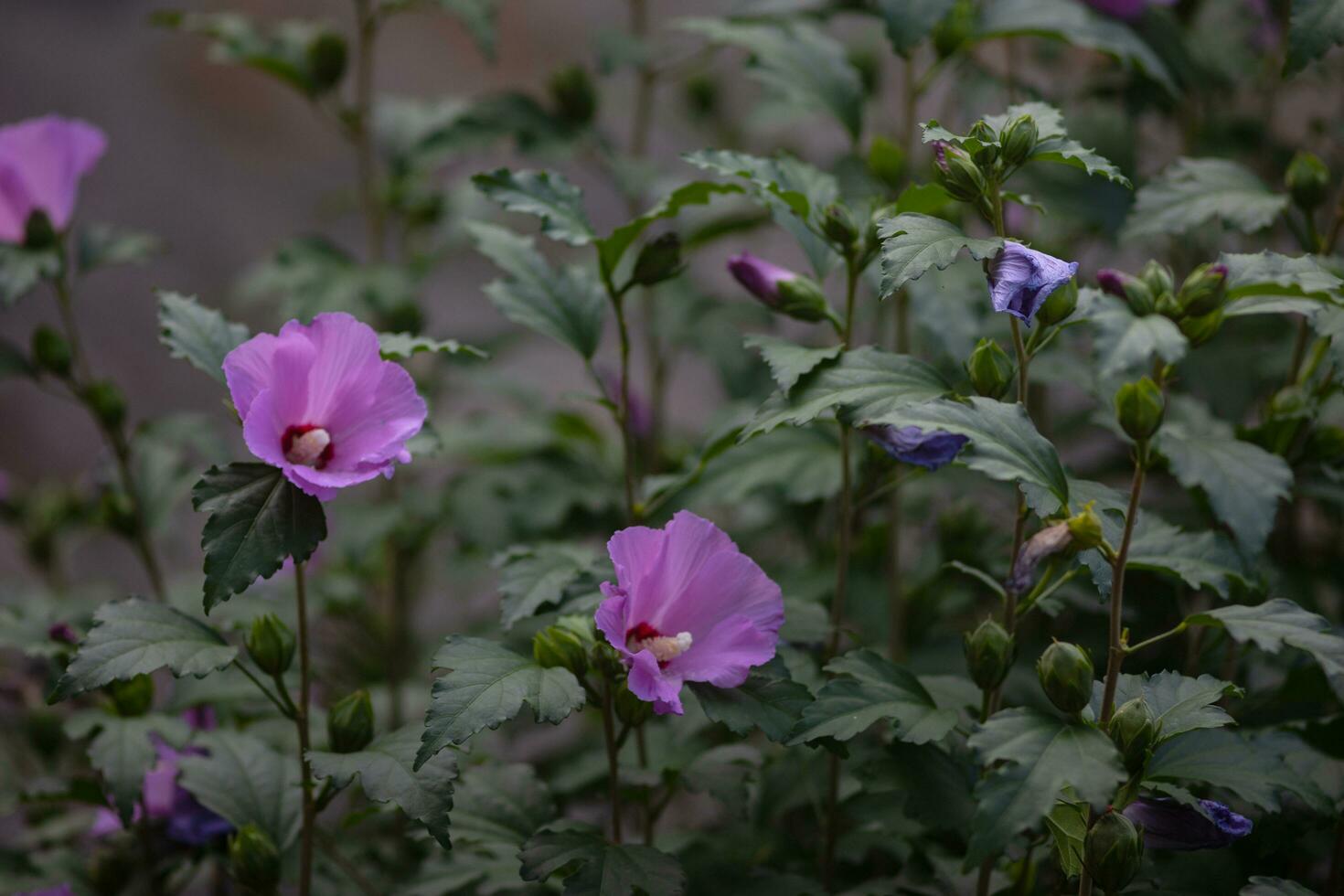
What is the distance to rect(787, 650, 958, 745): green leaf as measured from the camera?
2.31ft

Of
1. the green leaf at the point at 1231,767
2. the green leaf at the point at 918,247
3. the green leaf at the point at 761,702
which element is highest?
the green leaf at the point at 918,247

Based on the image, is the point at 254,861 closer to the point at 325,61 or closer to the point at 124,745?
the point at 124,745

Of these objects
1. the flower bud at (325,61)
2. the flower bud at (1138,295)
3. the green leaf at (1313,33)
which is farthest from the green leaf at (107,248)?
the green leaf at (1313,33)

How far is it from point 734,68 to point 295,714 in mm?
1726

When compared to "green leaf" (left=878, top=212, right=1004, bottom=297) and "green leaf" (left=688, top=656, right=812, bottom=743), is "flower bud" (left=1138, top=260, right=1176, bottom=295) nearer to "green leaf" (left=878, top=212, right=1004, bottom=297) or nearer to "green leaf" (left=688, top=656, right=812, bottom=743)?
"green leaf" (left=878, top=212, right=1004, bottom=297)

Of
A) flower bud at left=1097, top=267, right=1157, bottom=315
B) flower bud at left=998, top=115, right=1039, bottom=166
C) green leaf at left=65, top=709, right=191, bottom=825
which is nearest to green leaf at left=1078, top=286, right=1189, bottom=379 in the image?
flower bud at left=1097, top=267, right=1157, bottom=315

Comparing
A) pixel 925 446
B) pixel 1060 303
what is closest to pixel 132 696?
pixel 925 446

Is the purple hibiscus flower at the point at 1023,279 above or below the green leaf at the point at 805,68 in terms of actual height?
above

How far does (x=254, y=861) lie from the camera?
0.84 metres

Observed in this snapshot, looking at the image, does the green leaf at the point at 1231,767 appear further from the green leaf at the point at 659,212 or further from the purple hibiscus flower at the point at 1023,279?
the green leaf at the point at 659,212

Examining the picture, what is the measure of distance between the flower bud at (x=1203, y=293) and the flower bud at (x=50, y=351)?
969 mm

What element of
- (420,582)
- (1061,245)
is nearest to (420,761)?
(1061,245)

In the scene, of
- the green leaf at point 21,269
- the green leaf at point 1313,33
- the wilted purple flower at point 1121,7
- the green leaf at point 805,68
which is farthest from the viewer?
the wilted purple flower at point 1121,7

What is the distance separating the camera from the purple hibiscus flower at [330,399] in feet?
2.43
